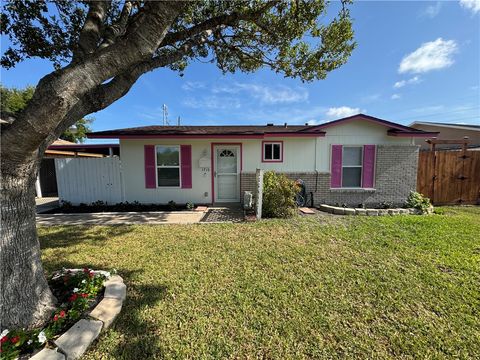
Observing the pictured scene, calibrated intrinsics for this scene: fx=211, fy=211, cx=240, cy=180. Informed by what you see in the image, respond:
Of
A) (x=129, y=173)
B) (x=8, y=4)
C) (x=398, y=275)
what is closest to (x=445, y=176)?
(x=398, y=275)

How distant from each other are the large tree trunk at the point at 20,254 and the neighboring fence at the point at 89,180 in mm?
6471

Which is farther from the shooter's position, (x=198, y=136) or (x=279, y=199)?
(x=198, y=136)

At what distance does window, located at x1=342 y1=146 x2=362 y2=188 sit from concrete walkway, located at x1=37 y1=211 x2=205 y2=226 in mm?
5626

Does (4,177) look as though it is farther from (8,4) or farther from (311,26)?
(311,26)

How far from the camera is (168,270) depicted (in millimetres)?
3422

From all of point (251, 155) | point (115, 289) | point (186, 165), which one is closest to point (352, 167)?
point (251, 155)

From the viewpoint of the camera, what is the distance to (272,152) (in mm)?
8227

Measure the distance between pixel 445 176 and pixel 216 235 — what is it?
9.33m

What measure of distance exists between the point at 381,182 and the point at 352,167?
119 cm

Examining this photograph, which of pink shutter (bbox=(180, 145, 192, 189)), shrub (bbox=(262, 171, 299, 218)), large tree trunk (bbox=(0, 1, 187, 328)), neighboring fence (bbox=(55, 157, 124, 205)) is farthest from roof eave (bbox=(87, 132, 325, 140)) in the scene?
large tree trunk (bbox=(0, 1, 187, 328))

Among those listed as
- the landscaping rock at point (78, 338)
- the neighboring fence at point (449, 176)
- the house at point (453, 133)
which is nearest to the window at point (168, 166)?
the landscaping rock at point (78, 338)

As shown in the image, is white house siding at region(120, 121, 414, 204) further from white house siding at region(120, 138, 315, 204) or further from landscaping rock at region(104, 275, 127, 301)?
landscaping rock at region(104, 275, 127, 301)

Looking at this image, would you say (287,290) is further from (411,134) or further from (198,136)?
(411,134)

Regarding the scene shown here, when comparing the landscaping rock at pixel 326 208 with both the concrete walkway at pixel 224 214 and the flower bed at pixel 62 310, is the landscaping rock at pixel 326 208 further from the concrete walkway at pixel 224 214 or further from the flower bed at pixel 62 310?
the flower bed at pixel 62 310
